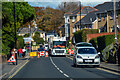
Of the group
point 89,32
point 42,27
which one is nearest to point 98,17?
point 89,32

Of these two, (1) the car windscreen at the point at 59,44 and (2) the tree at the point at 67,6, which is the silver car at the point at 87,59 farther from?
(2) the tree at the point at 67,6

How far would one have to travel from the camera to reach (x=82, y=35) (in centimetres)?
5753

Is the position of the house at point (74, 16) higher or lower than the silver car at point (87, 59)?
higher

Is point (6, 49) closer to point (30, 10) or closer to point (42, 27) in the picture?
point (30, 10)

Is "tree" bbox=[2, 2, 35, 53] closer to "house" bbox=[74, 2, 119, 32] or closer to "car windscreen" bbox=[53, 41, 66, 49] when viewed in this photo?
"car windscreen" bbox=[53, 41, 66, 49]

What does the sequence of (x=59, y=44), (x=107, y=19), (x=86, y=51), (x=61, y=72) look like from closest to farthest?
(x=61, y=72) < (x=86, y=51) < (x=59, y=44) < (x=107, y=19)

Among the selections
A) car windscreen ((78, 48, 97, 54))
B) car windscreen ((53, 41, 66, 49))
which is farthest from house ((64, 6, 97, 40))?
car windscreen ((78, 48, 97, 54))

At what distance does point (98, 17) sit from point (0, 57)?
30581 millimetres

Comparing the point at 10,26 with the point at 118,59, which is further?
the point at 10,26

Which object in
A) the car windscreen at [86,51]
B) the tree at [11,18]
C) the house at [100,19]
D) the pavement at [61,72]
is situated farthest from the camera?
the house at [100,19]

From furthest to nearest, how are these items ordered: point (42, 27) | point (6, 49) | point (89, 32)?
point (42, 27)
point (89, 32)
point (6, 49)

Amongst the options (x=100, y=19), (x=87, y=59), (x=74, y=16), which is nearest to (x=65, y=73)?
(x=87, y=59)

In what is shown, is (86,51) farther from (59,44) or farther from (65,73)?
(59,44)


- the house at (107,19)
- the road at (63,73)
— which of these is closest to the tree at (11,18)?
the road at (63,73)
